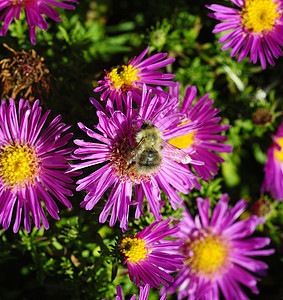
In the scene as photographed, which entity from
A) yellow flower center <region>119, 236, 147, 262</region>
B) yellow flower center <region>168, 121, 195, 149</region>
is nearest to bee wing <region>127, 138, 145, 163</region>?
yellow flower center <region>168, 121, 195, 149</region>

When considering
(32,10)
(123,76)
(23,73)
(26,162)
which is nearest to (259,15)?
(123,76)

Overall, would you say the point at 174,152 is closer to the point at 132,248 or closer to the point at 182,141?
the point at 182,141

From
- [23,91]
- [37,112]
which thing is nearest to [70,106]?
[23,91]

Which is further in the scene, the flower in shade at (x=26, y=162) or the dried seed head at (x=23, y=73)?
the dried seed head at (x=23, y=73)

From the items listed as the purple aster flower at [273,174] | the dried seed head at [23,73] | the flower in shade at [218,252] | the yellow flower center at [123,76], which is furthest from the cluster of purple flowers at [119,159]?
the purple aster flower at [273,174]

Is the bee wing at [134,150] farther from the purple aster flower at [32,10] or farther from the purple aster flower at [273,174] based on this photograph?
the purple aster flower at [273,174]

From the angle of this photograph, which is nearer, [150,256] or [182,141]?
[150,256]

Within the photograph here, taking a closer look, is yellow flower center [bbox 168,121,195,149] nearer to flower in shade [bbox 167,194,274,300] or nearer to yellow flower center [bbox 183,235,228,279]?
flower in shade [bbox 167,194,274,300]
